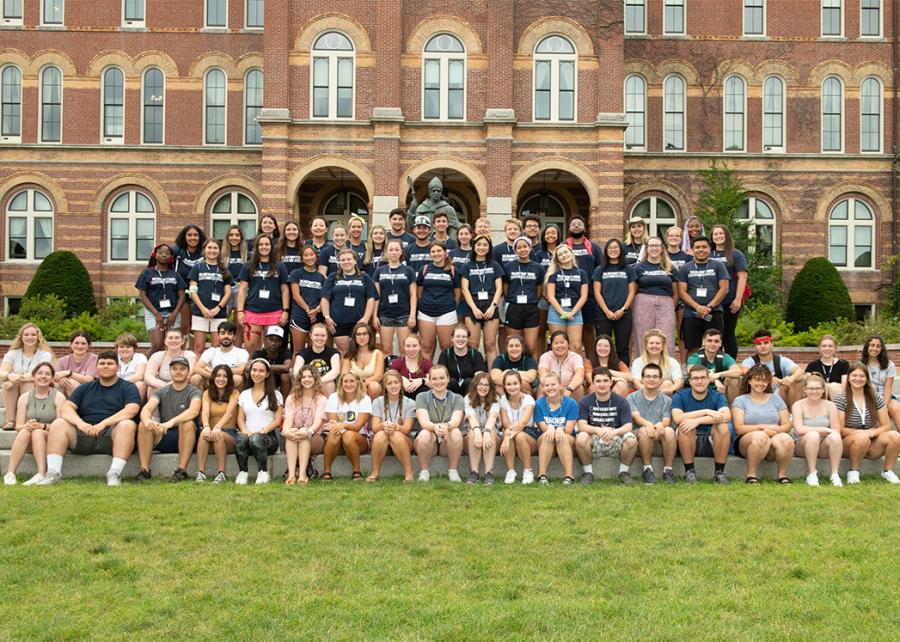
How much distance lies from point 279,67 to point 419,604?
73.0 ft

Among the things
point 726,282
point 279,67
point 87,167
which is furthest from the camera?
point 87,167

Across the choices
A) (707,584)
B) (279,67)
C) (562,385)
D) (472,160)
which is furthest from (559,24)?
(707,584)

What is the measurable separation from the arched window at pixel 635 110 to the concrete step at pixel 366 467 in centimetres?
2170

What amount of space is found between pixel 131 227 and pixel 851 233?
23229 mm

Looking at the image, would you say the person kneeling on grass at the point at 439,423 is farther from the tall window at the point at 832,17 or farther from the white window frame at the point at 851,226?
the tall window at the point at 832,17

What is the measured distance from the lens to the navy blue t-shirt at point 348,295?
1166 cm

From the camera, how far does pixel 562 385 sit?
10672 mm

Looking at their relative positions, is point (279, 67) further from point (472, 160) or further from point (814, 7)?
point (814, 7)

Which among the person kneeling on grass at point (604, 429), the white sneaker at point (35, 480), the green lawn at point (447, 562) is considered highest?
the person kneeling on grass at point (604, 429)

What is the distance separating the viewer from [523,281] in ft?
39.1

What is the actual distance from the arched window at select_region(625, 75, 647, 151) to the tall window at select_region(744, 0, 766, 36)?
12.6 ft

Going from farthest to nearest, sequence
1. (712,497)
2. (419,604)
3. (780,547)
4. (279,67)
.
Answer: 1. (279,67)
2. (712,497)
3. (780,547)
4. (419,604)

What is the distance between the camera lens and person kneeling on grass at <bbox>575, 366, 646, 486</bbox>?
32.2 feet

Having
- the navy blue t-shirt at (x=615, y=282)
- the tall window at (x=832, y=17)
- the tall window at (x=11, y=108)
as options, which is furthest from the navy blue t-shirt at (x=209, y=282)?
the tall window at (x=832, y=17)
